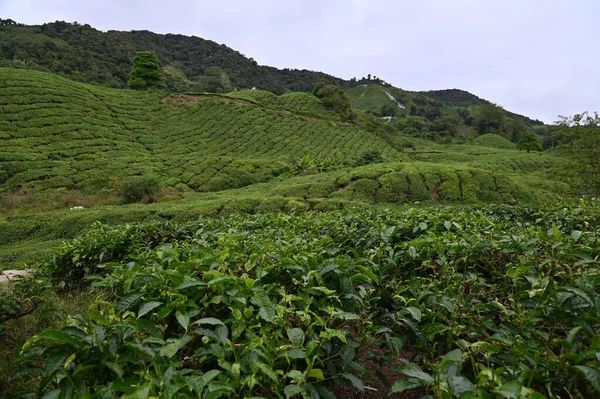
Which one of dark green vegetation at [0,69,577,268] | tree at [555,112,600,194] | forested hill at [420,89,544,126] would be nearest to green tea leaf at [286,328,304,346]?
dark green vegetation at [0,69,577,268]

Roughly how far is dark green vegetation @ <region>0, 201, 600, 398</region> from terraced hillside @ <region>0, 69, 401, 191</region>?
19.8m

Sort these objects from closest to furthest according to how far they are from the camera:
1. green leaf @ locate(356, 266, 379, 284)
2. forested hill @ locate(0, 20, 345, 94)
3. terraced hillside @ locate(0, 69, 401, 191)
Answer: green leaf @ locate(356, 266, 379, 284)
terraced hillside @ locate(0, 69, 401, 191)
forested hill @ locate(0, 20, 345, 94)

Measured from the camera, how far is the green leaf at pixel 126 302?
5.57 ft

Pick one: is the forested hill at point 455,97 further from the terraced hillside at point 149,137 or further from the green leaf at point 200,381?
the green leaf at point 200,381

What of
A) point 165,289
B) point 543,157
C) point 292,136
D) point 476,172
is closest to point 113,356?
point 165,289

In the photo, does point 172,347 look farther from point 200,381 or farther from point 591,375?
point 591,375

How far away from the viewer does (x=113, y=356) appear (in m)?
1.41

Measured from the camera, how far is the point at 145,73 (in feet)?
151

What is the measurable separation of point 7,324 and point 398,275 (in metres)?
2.83

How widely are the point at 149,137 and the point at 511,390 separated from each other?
34.7 metres

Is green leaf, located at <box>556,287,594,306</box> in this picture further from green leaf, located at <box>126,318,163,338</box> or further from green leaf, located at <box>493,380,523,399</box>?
green leaf, located at <box>126,318,163,338</box>

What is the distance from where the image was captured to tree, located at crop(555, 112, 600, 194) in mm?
14257

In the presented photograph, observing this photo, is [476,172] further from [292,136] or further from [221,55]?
[221,55]

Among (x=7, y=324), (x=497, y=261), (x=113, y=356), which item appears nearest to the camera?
(x=113, y=356)
